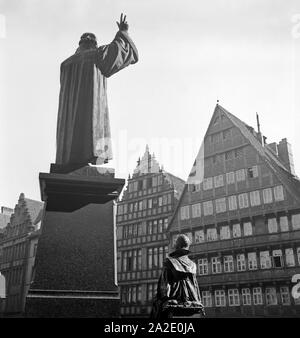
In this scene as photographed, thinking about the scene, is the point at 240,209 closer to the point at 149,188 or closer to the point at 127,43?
the point at 149,188

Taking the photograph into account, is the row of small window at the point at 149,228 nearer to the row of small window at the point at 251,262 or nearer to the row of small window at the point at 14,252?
the row of small window at the point at 251,262

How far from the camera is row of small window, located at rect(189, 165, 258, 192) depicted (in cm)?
2502

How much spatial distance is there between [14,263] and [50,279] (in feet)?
111

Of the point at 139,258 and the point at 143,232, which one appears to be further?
the point at 143,232

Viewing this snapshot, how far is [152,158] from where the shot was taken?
105 ft

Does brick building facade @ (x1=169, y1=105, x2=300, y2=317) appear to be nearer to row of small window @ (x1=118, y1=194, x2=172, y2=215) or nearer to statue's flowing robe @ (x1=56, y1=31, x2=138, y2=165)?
row of small window @ (x1=118, y1=194, x2=172, y2=215)

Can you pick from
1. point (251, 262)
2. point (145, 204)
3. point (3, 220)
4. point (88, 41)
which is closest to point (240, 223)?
point (251, 262)

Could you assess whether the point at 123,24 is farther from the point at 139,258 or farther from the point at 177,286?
the point at 139,258

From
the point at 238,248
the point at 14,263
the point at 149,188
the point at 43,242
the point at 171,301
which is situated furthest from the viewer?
the point at 14,263

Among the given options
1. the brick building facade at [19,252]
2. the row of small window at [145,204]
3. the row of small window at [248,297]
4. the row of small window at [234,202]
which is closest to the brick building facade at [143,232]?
the row of small window at [145,204]

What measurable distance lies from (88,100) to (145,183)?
25773 millimetres

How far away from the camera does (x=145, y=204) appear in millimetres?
30234

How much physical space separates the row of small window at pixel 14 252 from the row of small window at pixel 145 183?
11366 mm
